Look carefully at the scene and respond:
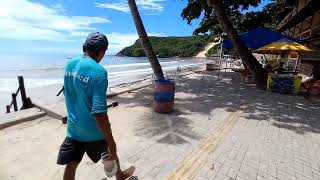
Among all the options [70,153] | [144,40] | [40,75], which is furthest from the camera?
[40,75]

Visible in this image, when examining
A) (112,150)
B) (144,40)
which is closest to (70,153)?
(112,150)

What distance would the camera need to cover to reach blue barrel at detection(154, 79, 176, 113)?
7.59 metres

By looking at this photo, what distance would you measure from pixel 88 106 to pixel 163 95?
16.7 feet

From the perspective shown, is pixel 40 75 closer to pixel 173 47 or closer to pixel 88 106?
pixel 88 106

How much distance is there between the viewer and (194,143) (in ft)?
18.0

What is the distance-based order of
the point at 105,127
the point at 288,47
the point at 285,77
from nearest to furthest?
the point at 105,127 < the point at 288,47 < the point at 285,77

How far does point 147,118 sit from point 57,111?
2.36 metres

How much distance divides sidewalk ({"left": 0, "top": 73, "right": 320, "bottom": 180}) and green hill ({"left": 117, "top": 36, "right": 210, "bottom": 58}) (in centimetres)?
9397

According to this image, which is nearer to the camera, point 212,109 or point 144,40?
point 212,109

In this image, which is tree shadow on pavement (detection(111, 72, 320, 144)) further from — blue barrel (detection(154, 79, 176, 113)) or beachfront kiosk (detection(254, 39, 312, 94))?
beachfront kiosk (detection(254, 39, 312, 94))

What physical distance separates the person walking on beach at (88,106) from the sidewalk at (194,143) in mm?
1332

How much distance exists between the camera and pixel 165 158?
186 inches

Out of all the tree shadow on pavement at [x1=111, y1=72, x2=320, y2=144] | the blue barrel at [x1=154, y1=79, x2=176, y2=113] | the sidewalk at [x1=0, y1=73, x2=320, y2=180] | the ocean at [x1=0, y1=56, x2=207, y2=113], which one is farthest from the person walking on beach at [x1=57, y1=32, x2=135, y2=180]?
the blue barrel at [x1=154, y1=79, x2=176, y2=113]

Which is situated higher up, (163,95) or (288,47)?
(288,47)
